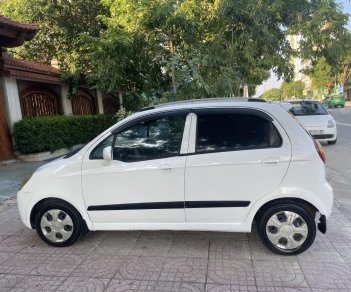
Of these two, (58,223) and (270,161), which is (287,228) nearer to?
(270,161)

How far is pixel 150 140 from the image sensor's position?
3787 mm

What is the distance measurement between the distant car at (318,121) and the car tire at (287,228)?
24.8ft

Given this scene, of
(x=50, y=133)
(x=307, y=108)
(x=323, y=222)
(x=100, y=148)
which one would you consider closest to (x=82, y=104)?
(x=50, y=133)

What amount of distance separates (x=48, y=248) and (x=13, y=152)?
697 centimetres

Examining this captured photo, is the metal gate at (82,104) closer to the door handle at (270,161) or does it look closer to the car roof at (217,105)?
the car roof at (217,105)

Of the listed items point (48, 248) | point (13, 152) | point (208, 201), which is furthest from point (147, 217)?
point (13, 152)

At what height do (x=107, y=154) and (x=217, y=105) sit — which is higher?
(x=217, y=105)

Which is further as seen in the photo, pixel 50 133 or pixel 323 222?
pixel 50 133

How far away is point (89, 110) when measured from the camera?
641 inches

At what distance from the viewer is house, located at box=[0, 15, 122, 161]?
937 cm

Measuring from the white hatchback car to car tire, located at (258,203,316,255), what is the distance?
1 cm

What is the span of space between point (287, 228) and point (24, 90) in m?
10.4

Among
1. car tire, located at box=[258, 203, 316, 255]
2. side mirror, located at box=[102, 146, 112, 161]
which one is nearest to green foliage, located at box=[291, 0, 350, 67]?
car tire, located at box=[258, 203, 316, 255]

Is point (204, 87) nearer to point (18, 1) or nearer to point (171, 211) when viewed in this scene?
→ point (171, 211)
